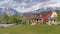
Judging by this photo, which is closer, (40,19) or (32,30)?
(32,30)

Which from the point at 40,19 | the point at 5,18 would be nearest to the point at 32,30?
the point at 5,18

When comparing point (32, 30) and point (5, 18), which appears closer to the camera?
point (32, 30)

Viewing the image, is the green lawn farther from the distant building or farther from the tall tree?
the tall tree

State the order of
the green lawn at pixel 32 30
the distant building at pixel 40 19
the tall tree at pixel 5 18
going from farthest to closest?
the distant building at pixel 40 19, the tall tree at pixel 5 18, the green lawn at pixel 32 30

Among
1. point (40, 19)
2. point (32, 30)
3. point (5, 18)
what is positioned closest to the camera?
point (32, 30)

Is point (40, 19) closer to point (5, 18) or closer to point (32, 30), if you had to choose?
point (5, 18)

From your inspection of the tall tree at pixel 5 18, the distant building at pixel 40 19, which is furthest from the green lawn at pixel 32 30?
the tall tree at pixel 5 18

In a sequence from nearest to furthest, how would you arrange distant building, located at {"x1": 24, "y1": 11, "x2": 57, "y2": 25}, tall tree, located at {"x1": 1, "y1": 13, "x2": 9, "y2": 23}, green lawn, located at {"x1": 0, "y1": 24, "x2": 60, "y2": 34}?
green lawn, located at {"x1": 0, "y1": 24, "x2": 60, "y2": 34}
tall tree, located at {"x1": 1, "y1": 13, "x2": 9, "y2": 23}
distant building, located at {"x1": 24, "y1": 11, "x2": 57, "y2": 25}

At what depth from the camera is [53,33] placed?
18.4 ft

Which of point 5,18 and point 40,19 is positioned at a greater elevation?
Result: point 5,18

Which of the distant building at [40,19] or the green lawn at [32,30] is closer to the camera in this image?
the green lawn at [32,30]

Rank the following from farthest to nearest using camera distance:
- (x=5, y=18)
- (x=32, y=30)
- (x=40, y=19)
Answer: (x=40, y=19) → (x=5, y=18) → (x=32, y=30)

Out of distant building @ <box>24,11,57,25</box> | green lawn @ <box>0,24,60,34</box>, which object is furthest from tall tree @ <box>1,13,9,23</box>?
green lawn @ <box>0,24,60,34</box>

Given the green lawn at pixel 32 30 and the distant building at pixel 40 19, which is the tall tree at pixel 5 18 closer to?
the distant building at pixel 40 19
